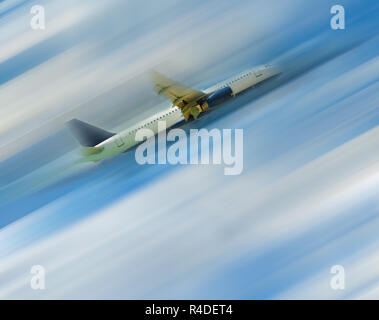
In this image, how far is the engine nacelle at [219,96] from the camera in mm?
17844

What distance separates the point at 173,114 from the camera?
18125 millimetres

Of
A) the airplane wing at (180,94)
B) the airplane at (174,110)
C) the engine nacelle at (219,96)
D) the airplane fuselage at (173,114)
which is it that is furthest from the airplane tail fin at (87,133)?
the engine nacelle at (219,96)

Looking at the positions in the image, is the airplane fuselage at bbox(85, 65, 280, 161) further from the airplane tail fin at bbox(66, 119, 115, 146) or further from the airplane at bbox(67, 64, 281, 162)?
the airplane tail fin at bbox(66, 119, 115, 146)

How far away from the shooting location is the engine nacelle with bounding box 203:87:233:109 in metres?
17.8

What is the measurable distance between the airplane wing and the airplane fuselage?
0.79 ft

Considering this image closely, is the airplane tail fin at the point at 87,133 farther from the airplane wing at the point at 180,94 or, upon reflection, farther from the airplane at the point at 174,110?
the airplane wing at the point at 180,94

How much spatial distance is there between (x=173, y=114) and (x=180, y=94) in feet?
2.70

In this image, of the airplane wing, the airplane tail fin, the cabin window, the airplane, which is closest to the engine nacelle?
the airplane

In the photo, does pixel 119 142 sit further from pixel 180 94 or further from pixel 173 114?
pixel 180 94

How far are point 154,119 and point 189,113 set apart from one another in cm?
158

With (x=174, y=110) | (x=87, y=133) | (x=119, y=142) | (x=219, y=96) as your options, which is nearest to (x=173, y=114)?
(x=174, y=110)

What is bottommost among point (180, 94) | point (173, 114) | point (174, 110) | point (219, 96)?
point (173, 114)

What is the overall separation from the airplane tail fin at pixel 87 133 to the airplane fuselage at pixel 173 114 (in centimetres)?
22
